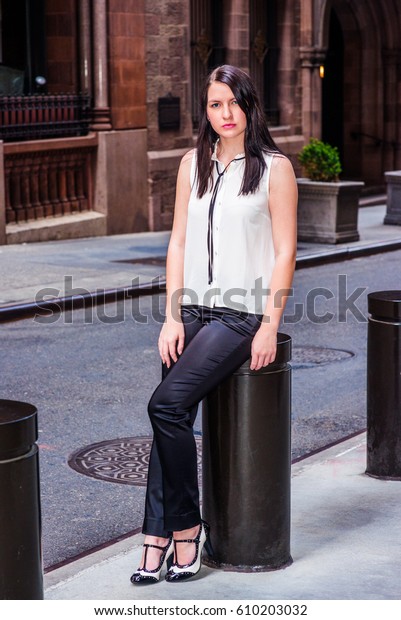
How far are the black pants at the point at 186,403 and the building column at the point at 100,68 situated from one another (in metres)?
15.4

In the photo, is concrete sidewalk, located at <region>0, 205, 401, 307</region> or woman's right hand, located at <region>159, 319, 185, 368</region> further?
concrete sidewalk, located at <region>0, 205, 401, 307</region>

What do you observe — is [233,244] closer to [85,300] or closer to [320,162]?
[85,300]

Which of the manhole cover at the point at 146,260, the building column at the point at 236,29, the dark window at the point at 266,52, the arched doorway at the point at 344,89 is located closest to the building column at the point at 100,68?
the building column at the point at 236,29

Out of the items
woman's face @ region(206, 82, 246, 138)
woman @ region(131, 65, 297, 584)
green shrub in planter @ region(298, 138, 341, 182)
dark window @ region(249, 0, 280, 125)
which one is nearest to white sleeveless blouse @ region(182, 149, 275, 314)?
woman @ region(131, 65, 297, 584)

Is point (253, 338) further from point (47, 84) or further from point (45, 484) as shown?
point (47, 84)

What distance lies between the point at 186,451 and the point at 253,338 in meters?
0.49

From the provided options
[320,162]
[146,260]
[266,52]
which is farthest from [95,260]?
[266,52]

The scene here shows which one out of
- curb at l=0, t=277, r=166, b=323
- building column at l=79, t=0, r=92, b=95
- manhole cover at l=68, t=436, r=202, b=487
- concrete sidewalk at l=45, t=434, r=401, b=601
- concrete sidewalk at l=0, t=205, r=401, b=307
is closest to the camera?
concrete sidewalk at l=45, t=434, r=401, b=601

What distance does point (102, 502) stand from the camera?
6348 millimetres

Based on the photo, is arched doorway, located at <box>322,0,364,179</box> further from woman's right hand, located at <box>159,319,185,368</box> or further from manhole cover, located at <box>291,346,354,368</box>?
woman's right hand, located at <box>159,319,185,368</box>

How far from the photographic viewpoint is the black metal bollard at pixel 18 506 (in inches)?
145

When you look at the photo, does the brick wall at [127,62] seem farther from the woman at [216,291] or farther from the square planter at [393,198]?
the woman at [216,291]

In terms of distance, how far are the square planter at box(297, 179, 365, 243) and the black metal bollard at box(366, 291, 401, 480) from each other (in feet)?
39.7

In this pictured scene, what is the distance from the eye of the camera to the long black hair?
15.4 feet
